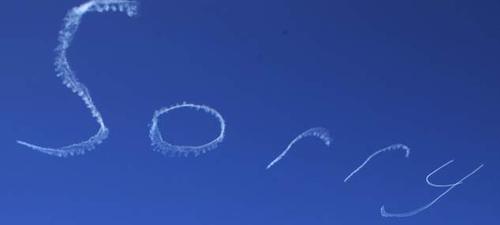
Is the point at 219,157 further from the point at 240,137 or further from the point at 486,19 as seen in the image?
the point at 486,19

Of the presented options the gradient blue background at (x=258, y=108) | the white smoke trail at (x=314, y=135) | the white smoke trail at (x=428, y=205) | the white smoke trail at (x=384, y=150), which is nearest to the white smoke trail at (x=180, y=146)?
the gradient blue background at (x=258, y=108)

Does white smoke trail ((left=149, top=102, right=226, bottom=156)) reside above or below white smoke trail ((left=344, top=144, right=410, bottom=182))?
below

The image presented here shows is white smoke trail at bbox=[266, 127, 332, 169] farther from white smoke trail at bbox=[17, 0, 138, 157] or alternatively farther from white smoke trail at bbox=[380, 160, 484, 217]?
white smoke trail at bbox=[17, 0, 138, 157]

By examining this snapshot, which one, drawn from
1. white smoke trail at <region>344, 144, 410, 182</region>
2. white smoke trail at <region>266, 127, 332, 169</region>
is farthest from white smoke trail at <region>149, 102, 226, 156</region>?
white smoke trail at <region>344, 144, 410, 182</region>

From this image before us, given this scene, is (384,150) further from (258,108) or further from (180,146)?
(180,146)

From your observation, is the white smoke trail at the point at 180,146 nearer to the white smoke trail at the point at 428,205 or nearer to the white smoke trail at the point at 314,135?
the white smoke trail at the point at 314,135

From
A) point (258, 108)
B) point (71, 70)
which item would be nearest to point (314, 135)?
point (258, 108)
